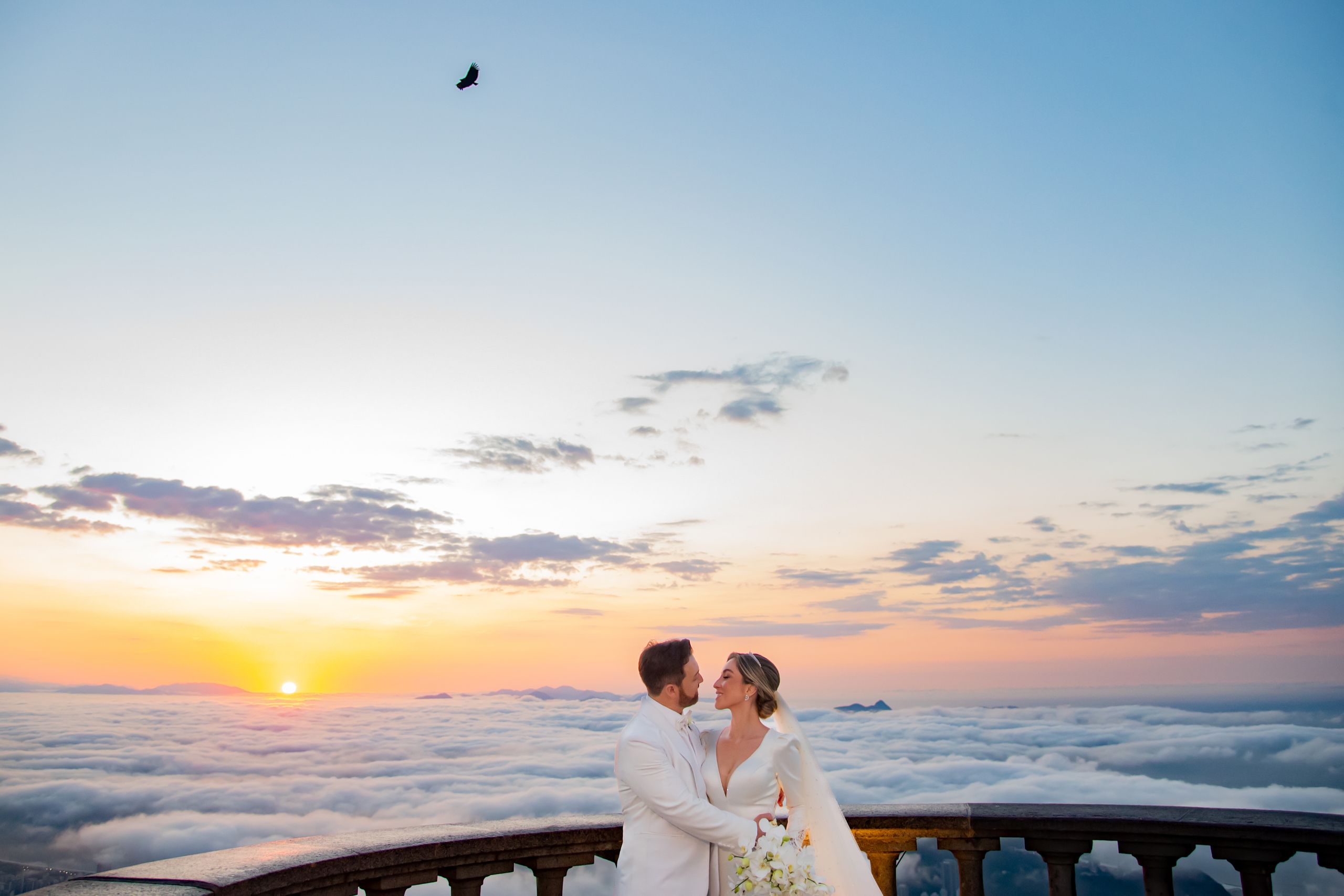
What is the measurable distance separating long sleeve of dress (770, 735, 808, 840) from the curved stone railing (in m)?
0.79

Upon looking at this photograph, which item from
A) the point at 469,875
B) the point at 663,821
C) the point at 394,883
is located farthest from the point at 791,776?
the point at 394,883

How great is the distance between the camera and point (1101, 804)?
17.8 ft

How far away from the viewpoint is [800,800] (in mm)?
4699

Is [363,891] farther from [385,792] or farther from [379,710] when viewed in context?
[379,710]

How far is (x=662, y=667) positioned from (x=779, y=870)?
1.20 m

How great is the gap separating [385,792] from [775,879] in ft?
315

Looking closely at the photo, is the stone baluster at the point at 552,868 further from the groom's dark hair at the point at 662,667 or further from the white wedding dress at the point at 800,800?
the groom's dark hair at the point at 662,667

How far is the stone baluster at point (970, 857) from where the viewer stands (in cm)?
518

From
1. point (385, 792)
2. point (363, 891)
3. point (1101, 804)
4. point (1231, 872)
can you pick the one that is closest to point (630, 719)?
point (363, 891)

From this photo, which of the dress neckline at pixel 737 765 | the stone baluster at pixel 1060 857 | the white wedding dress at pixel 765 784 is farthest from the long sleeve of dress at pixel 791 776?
the stone baluster at pixel 1060 857

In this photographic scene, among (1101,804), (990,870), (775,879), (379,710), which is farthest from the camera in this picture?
(379,710)

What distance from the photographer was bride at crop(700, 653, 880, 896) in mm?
4625

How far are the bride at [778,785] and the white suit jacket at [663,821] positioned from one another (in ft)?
0.94

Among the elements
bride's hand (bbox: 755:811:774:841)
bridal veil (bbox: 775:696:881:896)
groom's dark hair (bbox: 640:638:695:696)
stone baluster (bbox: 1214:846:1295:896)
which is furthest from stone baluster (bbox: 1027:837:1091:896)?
groom's dark hair (bbox: 640:638:695:696)
